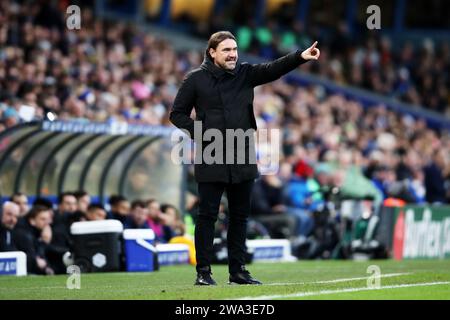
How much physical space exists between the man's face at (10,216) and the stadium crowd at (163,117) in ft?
0.06

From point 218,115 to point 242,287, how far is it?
1.61m

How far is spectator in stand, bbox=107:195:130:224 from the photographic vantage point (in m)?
18.5

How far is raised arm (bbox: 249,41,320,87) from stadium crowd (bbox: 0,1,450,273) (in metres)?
5.05

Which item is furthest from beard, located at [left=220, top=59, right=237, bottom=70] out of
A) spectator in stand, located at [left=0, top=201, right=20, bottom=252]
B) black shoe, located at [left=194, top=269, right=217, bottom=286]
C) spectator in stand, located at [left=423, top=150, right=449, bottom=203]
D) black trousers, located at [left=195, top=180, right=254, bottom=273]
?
spectator in stand, located at [left=423, top=150, right=449, bottom=203]

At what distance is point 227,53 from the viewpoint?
38.7 feet

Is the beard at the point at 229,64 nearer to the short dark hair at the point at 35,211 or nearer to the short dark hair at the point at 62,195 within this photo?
the short dark hair at the point at 35,211

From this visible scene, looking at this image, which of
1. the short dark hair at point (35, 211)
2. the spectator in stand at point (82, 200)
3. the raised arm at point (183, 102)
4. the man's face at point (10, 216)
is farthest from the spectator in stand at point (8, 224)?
the raised arm at point (183, 102)

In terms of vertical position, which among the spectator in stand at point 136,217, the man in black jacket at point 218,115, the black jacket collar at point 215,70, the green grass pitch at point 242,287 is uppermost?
the black jacket collar at point 215,70

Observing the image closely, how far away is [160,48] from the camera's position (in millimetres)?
27797

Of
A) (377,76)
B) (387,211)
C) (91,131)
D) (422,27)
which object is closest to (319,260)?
(387,211)

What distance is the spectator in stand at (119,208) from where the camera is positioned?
18.5m

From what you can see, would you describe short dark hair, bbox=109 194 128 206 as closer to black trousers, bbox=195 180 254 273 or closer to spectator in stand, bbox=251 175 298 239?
spectator in stand, bbox=251 175 298 239

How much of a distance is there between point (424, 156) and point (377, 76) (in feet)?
18.6

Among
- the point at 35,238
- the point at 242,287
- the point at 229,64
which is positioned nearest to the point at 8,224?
the point at 35,238
